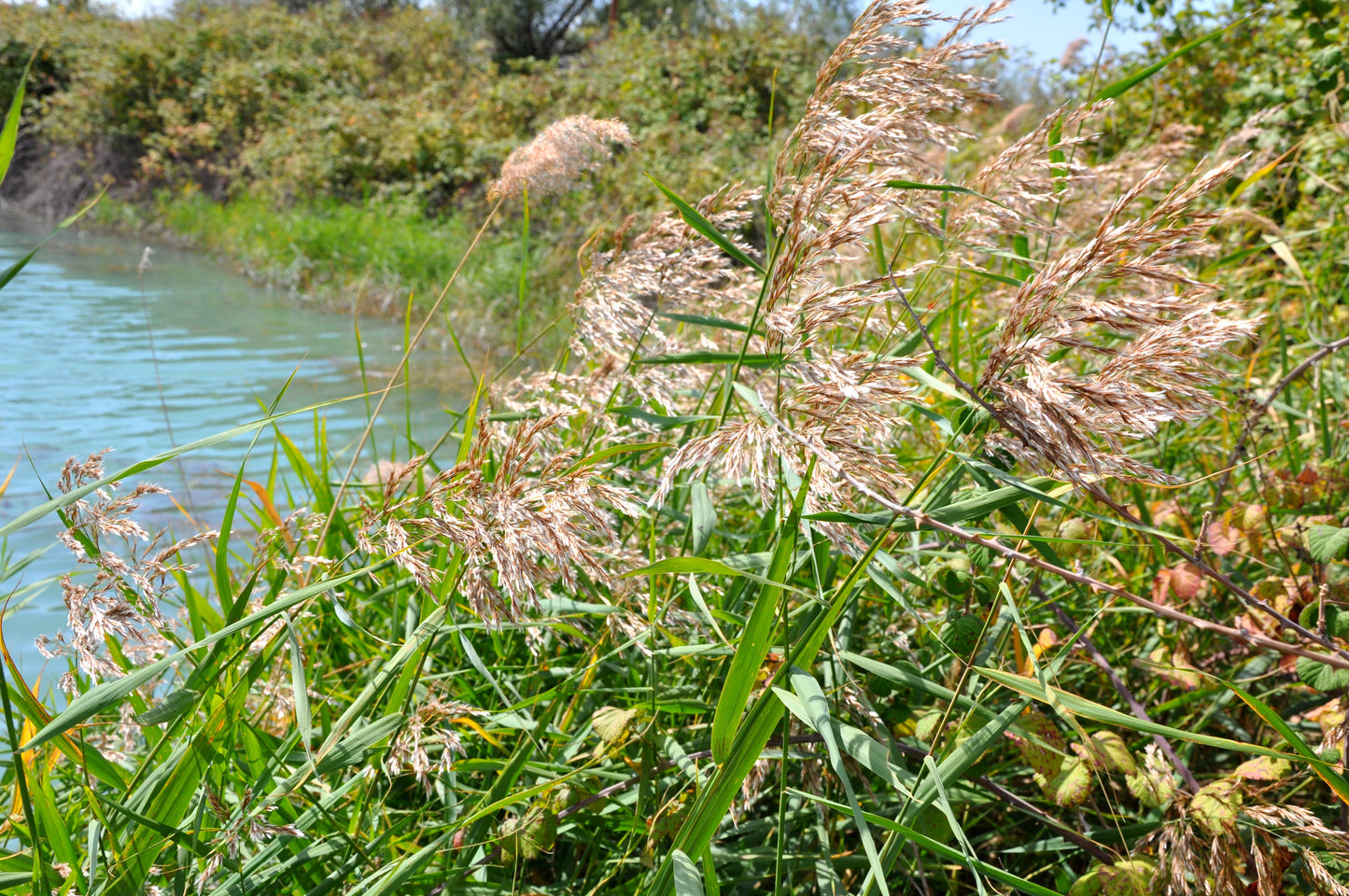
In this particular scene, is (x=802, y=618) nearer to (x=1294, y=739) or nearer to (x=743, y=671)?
(x=743, y=671)

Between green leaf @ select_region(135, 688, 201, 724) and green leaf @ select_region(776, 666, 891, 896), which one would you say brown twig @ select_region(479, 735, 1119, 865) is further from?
green leaf @ select_region(135, 688, 201, 724)

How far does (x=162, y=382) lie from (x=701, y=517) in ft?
23.0

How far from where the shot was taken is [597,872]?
57.2 inches

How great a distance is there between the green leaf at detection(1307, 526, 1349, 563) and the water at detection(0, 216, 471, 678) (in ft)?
6.74

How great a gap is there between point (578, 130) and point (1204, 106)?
519 cm

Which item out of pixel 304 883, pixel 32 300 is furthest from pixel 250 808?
pixel 32 300

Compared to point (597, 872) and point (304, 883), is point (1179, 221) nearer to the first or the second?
point (597, 872)

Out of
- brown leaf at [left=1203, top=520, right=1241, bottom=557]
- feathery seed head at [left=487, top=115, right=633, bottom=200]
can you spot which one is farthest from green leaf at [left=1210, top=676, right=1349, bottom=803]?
feathery seed head at [left=487, top=115, right=633, bottom=200]

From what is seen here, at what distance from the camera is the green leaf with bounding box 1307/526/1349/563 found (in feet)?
4.02

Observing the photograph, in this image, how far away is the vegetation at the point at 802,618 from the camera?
0.95m

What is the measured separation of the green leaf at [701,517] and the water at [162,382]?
4.81 ft

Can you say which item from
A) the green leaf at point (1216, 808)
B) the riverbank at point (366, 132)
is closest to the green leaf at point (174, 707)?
the green leaf at point (1216, 808)

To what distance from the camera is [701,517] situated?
1190 millimetres

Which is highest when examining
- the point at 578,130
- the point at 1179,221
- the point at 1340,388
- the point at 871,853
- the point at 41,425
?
the point at 578,130
